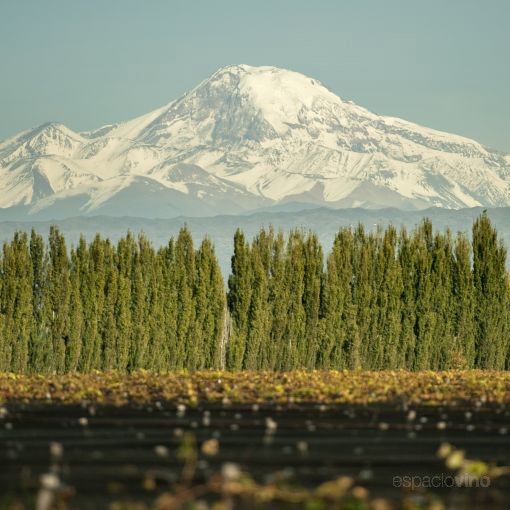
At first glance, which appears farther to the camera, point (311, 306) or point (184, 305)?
point (311, 306)

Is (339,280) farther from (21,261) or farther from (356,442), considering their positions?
(356,442)

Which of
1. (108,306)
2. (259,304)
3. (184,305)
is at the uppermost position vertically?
(259,304)

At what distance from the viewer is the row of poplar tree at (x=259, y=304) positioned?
39.9 m

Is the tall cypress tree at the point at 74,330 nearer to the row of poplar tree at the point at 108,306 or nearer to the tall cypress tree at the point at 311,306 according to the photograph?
the row of poplar tree at the point at 108,306

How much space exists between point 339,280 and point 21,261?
11.6 meters

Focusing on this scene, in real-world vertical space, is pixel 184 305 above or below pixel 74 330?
above

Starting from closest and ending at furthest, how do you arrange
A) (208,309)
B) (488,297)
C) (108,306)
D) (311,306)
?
(108,306) → (208,309) → (311,306) → (488,297)

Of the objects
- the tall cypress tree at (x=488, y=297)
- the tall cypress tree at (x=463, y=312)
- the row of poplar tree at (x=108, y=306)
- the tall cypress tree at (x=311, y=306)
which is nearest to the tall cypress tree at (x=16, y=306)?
the row of poplar tree at (x=108, y=306)

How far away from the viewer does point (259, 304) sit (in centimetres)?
4319

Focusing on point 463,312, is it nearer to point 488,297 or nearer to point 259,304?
point 488,297

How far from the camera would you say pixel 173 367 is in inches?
1641

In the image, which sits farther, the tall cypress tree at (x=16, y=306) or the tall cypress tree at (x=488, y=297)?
the tall cypress tree at (x=488, y=297)

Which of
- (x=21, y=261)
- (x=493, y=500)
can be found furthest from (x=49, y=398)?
(x=21, y=261)

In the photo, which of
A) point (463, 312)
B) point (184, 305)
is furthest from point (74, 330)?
point (463, 312)
